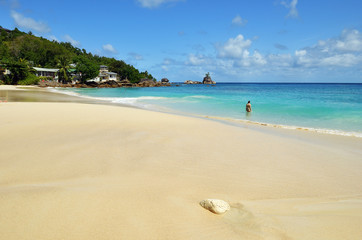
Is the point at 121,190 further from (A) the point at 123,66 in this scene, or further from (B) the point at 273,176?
(A) the point at 123,66

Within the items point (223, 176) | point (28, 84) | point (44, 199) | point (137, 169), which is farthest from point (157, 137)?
point (28, 84)

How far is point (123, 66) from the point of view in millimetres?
98500

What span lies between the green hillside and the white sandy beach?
6240cm

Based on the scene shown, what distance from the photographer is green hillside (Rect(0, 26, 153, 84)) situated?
54375 millimetres

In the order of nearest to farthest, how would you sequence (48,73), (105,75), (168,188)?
1. (168,188)
2. (48,73)
3. (105,75)

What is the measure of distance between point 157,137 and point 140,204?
4.00m

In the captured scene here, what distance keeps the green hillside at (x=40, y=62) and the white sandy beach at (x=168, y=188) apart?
62.4 meters

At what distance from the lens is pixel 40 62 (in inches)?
3450

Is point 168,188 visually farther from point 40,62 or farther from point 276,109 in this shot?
point 40,62

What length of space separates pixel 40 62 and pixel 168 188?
106189 mm

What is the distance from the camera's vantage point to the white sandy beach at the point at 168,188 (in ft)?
7.85

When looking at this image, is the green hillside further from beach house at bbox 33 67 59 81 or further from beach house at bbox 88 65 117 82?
beach house at bbox 88 65 117 82

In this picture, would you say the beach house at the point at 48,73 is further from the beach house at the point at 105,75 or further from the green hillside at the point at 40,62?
the beach house at the point at 105,75

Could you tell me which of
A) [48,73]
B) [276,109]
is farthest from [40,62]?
[276,109]
